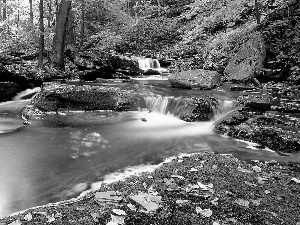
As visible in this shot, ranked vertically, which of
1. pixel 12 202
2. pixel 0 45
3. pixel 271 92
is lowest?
pixel 12 202

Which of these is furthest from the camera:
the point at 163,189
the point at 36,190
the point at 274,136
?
the point at 274,136

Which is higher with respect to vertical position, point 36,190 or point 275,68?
point 275,68

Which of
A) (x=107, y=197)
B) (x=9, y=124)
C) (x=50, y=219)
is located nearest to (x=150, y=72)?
(x=9, y=124)

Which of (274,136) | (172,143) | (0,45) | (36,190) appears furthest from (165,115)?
(0,45)

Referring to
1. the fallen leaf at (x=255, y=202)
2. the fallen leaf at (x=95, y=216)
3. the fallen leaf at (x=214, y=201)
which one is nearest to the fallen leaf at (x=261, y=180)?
the fallen leaf at (x=255, y=202)

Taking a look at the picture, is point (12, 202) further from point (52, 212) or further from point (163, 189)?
point (163, 189)

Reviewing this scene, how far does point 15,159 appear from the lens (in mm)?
5426

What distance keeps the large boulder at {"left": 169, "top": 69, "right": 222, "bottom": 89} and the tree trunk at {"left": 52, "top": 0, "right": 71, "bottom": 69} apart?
21.1 feet

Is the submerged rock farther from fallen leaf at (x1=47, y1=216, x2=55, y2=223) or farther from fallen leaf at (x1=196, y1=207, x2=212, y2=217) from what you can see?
fallen leaf at (x1=47, y1=216, x2=55, y2=223)

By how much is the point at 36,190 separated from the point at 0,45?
75.8ft

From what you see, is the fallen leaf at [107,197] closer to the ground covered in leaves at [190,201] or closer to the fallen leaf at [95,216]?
the ground covered in leaves at [190,201]

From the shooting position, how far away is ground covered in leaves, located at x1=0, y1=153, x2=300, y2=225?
8.84ft

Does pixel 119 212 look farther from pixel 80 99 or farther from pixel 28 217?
pixel 80 99

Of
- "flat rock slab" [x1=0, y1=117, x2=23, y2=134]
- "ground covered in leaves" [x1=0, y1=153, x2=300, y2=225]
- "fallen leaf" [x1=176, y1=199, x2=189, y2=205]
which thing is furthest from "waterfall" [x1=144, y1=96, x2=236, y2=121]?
"fallen leaf" [x1=176, y1=199, x2=189, y2=205]
